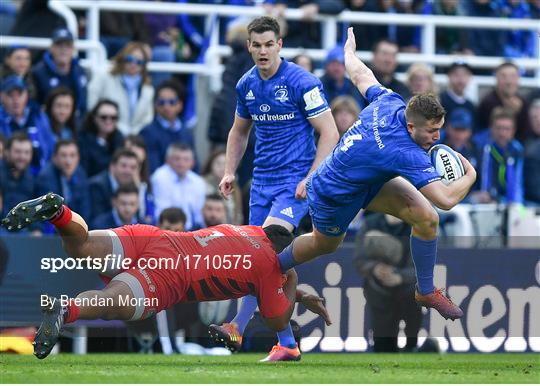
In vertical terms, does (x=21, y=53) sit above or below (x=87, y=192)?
above

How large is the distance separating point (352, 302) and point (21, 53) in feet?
16.5

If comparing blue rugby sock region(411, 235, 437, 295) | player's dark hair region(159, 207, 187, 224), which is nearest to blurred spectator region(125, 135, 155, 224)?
player's dark hair region(159, 207, 187, 224)

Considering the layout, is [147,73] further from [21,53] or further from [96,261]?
[96,261]

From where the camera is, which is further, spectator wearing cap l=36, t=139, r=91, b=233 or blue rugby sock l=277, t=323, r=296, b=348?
spectator wearing cap l=36, t=139, r=91, b=233

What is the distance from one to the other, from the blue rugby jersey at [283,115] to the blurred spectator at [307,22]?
5095 millimetres

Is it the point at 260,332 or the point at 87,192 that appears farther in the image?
the point at 87,192

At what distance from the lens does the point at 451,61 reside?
1823 cm

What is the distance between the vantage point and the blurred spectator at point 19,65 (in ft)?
50.3

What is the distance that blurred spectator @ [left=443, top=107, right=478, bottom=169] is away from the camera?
16.8m

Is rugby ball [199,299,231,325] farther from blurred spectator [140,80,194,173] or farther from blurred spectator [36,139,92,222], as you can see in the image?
blurred spectator [140,80,194,173]

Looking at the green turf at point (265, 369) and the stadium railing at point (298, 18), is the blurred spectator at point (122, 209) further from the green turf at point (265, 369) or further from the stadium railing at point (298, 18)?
the stadium railing at point (298, 18)

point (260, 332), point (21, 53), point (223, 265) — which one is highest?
point (21, 53)

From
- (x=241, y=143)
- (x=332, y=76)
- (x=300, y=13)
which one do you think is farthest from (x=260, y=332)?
(x=300, y=13)

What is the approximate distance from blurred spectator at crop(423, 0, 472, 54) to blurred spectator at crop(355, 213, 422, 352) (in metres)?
6.34
